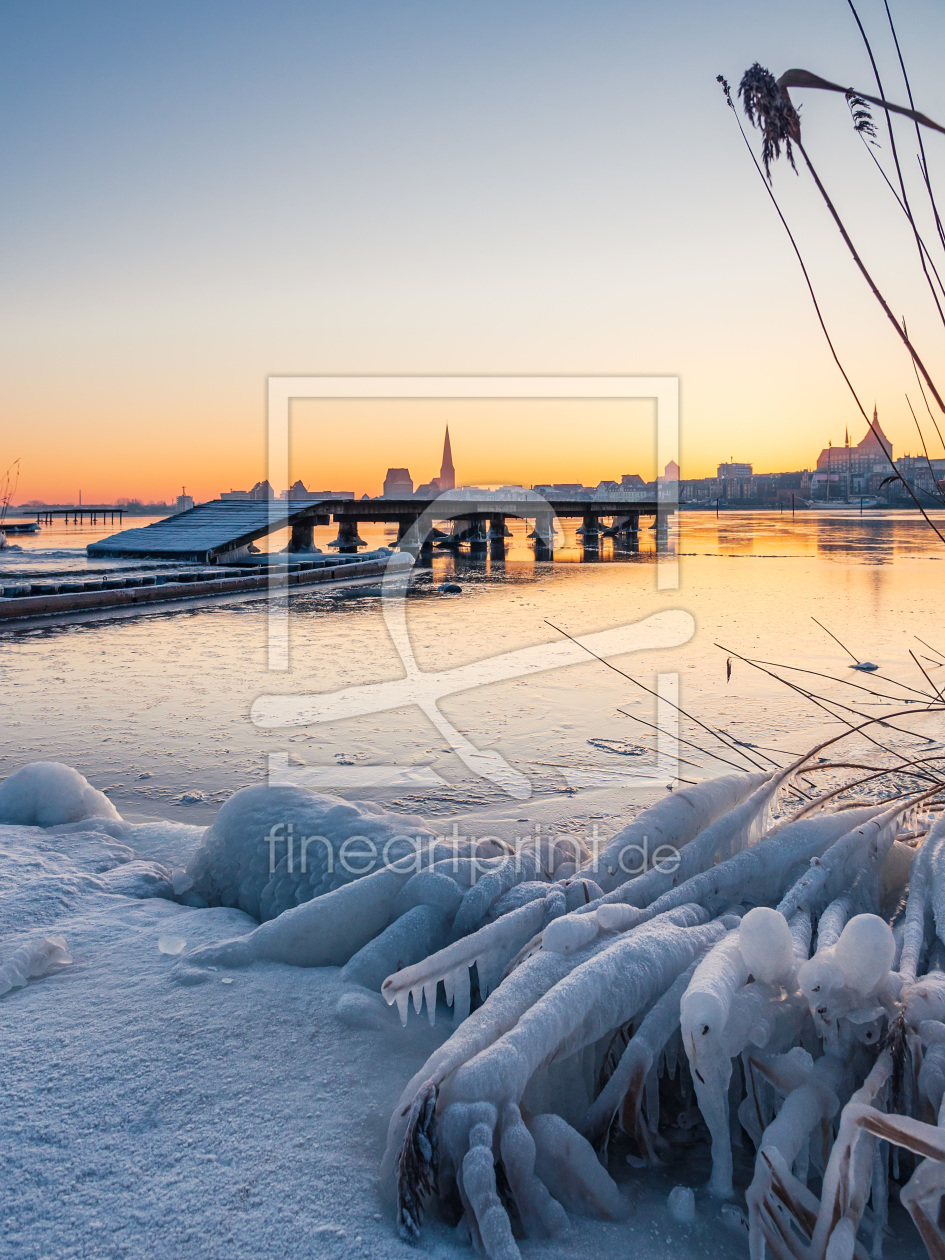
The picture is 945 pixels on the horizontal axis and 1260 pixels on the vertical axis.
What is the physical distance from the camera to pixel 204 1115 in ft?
5.30

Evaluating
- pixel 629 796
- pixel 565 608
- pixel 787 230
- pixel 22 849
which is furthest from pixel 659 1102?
pixel 565 608

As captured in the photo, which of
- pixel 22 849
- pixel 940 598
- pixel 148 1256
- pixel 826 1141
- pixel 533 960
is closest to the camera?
pixel 148 1256

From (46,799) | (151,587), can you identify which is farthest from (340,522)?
(46,799)

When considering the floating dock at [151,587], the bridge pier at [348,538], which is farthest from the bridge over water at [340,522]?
the floating dock at [151,587]

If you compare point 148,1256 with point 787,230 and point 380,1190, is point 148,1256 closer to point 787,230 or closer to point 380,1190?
point 380,1190

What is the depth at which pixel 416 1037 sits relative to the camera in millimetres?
1968

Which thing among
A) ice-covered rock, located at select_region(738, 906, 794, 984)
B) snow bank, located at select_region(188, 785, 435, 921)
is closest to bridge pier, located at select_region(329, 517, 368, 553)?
snow bank, located at select_region(188, 785, 435, 921)

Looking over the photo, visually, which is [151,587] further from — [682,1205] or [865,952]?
[865,952]

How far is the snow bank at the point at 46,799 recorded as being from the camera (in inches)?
135

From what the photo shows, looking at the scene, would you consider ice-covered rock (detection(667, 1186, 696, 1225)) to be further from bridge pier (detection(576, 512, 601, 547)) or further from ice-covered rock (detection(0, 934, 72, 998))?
bridge pier (detection(576, 512, 601, 547))

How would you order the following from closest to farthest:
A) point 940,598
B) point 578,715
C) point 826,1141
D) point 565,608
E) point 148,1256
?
point 148,1256 → point 826,1141 → point 578,715 → point 940,598 → point 565,608

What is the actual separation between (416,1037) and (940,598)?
13339 millimetres

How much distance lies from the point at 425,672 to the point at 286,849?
5601 mm

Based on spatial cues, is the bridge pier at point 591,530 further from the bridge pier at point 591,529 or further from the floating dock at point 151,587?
the floating dock at point 151,587
